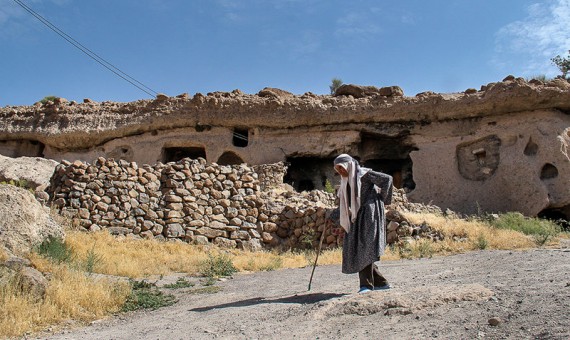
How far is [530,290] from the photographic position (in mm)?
4836

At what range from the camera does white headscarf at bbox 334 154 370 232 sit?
602 cm

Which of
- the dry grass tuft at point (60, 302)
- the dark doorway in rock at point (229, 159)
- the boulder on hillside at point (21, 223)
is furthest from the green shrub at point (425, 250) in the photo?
the dark doorway in rock at point (229, 159)

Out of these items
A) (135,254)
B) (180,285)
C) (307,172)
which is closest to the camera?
(180,285)

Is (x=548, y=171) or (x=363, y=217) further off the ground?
(x=548, y=171)

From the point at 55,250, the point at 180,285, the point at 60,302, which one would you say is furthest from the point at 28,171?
the point at 60,302

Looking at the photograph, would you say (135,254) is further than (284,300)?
Yes

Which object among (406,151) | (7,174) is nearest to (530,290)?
(7,174)

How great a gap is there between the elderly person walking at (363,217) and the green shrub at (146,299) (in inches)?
85.0

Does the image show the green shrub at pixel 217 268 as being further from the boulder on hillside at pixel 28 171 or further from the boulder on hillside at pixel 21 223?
the boulder on hillside at pixel 28 171

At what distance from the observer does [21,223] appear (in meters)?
7.59

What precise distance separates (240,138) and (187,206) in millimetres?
9247

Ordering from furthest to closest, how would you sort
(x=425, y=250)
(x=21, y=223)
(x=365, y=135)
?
(x=365, y=135) < (x=425, y=250) < (x=21, y=223)

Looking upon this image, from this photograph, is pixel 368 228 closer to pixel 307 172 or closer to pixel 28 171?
pixel 28 171

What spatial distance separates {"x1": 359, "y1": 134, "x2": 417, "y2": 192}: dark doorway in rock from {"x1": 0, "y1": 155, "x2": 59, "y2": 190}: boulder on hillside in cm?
1041
